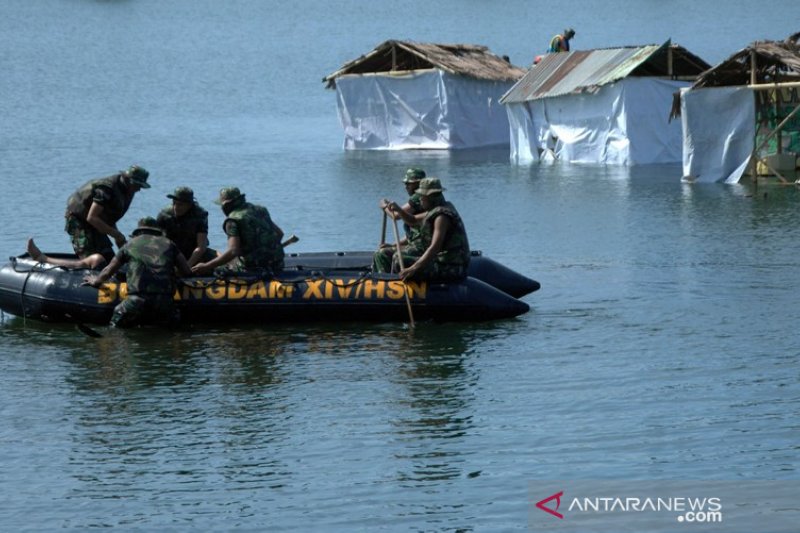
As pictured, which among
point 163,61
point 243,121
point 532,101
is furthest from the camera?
point 163,61

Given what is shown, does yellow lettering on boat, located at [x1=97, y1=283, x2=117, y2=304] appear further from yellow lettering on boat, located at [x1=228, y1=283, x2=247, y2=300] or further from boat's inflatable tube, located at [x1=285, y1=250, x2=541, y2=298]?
boat's inflatable tube, located at [x1=285, y1=250, x2=541, y2=298]

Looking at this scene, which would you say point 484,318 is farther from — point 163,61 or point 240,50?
point 240,50

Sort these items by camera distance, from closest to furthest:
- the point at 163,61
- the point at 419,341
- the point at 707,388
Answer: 1. the point at 707,388
2. the point at 419,341
3. the point at 163,61

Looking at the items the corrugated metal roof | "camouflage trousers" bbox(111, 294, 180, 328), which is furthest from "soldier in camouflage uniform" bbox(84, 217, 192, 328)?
the corrugated metal roof

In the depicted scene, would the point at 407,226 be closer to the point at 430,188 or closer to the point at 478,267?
the point at 478,267

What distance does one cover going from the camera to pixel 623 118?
1510 inches

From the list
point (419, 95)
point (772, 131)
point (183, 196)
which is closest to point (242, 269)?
point (183, 196)

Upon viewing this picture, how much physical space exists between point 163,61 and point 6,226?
179 feet

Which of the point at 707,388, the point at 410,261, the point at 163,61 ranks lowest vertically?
the point at 707,388

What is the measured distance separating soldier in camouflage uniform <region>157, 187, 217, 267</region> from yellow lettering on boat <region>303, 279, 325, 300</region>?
5.10 ft

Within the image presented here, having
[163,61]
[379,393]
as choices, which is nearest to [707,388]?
[379,393]

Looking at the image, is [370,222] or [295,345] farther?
[370,222]

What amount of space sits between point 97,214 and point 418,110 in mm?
29875

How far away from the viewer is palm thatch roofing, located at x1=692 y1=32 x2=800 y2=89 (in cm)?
3103
